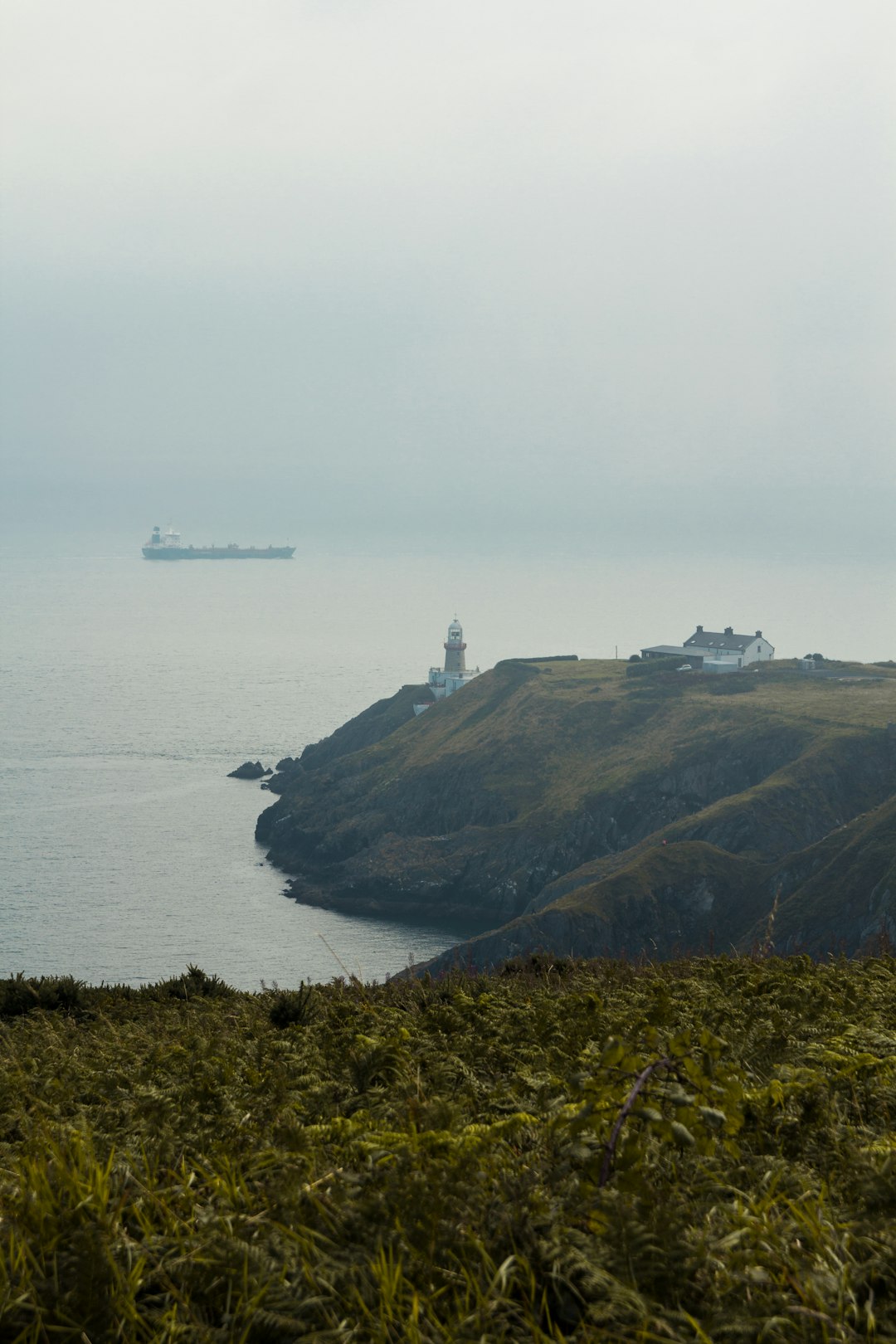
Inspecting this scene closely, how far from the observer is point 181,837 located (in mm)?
117000

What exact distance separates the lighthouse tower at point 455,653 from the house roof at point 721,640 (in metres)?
32.6

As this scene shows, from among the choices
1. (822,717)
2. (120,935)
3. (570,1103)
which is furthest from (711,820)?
(570,1103)

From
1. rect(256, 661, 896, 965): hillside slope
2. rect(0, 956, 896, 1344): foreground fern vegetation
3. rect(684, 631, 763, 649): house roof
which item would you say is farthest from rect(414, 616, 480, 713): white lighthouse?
rect(0, 956, 896, 1344): foreground fern vegetation

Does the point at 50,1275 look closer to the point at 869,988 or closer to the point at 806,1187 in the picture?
the point at 806,1187

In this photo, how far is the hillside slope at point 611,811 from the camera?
80.9 meters

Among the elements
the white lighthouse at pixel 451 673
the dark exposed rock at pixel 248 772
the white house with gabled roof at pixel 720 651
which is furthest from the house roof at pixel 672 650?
the dark exposed rock at pixel 248 772

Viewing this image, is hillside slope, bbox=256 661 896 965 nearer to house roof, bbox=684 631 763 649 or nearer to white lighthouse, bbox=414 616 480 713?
white lighthouse, bbox=414 616 480 713

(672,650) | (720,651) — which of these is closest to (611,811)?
(720,651)

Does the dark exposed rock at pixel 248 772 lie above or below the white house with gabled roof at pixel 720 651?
below

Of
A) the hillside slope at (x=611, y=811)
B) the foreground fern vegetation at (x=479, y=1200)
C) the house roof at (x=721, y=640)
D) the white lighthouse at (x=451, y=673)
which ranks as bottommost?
the hillside slope at (x=611, y=811)

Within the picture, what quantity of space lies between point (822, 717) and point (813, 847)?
3038 centimetres

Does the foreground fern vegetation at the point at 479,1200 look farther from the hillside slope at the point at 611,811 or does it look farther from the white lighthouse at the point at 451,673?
the white lighthouse at the point at 451,673

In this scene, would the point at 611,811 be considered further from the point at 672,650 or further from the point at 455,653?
the point at 455,653

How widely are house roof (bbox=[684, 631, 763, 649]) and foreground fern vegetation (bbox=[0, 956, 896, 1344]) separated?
148m
